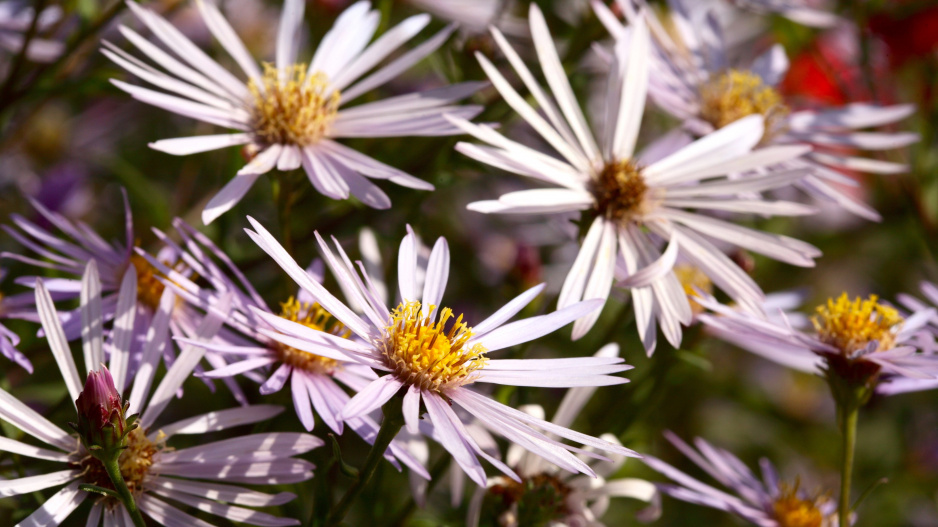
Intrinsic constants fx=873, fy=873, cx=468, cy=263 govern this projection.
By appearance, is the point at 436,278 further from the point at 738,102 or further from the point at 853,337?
the point at 738,102

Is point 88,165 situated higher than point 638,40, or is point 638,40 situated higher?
point 88,165

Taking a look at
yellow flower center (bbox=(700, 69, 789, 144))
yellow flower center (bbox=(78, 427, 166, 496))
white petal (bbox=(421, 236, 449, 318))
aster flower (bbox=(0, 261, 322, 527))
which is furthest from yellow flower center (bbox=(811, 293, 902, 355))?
yellow flower center (bbox=(78, 427, 166, 496))

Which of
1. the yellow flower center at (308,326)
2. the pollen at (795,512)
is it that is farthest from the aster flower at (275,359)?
the pollen at (795,512)

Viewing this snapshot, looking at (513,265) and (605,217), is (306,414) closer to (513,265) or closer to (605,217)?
(605,217)

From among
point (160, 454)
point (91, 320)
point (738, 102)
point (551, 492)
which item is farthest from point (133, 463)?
point (738, 102)

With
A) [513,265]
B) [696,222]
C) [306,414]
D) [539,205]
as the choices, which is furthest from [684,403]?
[306,414]

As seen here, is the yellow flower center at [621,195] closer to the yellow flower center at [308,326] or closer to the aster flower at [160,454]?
the yellow flower center at [308,326]
